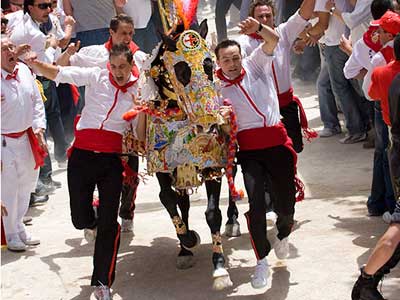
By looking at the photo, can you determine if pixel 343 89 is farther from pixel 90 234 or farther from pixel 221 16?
pixel 221 16

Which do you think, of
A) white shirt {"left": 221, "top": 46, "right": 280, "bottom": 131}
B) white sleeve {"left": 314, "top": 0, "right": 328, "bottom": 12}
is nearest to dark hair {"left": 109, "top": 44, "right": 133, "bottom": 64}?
white shirt {"left": 221, "top": 46, "right": 280, "bottom": 131}

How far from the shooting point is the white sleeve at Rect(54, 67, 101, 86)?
7332 mm

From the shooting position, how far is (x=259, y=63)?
7117mm

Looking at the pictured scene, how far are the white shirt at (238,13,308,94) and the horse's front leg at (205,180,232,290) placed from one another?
117 cm

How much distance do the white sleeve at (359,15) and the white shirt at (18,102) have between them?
3.19 m

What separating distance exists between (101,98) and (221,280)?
63.9 inches

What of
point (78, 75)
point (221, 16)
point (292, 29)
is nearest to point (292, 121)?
point (292, 29)

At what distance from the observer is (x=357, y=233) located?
8031 mm

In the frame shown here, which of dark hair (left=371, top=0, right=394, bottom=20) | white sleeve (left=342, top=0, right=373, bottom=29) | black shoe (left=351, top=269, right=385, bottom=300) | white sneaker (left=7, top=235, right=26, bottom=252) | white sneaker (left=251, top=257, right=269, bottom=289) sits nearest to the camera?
black shoe (left=351, top=269, right=385, bottom=300)

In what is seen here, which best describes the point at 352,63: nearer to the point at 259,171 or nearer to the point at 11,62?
the point at 259,171

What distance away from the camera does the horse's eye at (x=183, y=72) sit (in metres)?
6.91

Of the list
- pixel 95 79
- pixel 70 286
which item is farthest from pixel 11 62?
pixel 70 286

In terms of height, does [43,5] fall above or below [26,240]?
above

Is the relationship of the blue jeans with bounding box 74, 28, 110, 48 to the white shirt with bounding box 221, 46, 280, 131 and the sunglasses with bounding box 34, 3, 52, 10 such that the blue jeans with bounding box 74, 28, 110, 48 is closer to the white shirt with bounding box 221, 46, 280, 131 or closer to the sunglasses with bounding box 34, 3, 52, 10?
the sunglasses with bounding box 34, 3, 52, 10
